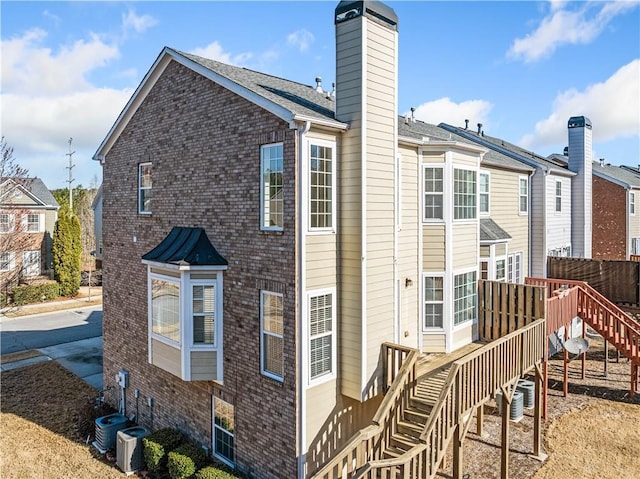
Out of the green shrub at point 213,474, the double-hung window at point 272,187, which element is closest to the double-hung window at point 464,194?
the double-hung window at point 272,187

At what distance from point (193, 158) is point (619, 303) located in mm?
19343

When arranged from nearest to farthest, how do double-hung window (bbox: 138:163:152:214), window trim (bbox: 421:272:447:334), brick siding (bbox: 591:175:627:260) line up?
window trim (bbox: 421:272:447:334) < double-hung window (bbox: 138:163:152:214) < brick siding (bbox: 591:175:627:260)

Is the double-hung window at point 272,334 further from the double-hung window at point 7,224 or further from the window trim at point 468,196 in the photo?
the double-hung window at point 7,224

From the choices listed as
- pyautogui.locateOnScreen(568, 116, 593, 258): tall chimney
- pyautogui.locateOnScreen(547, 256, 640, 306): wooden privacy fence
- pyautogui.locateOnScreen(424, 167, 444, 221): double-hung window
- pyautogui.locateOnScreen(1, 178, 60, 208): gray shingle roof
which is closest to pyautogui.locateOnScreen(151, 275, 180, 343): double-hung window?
pyautogui.locateOnScreen(424, 167, 444, 221): double-hung window

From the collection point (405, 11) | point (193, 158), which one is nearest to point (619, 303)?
point (405, 11)

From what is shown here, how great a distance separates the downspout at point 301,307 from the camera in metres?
9.09

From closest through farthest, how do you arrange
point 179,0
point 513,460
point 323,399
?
point 323,399, point 513,460, point 179,0

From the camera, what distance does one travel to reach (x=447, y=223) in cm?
1275

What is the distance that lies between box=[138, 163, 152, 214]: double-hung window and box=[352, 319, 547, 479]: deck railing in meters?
9.64

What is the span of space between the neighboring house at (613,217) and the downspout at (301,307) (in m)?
24.6

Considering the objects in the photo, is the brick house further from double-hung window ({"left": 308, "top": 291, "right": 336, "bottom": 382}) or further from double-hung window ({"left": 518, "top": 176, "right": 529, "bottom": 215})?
double-hung window ({"left": 518, "top": 176, "right": 529, "bottom": 215})

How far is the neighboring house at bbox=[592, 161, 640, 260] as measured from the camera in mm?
26453

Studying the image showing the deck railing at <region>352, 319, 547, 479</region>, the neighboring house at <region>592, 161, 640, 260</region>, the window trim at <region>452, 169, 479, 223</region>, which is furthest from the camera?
the neighboring house at <region>592, 161, 640, 260</region>

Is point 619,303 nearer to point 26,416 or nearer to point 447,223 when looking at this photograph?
point 447,223
